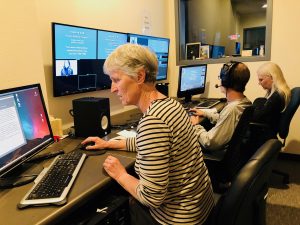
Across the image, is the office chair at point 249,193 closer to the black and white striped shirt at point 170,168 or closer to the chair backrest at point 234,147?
the black and white striped shirt at point 170,168

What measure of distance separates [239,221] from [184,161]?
1.08 ft

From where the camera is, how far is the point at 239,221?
0.89m

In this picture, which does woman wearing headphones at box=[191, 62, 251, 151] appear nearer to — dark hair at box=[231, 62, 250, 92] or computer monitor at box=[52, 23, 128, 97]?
dark hair at box=[231, 62, 250, 92]

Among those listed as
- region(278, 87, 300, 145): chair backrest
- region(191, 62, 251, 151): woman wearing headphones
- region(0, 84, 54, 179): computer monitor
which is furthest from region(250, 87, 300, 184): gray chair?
region(0, 84, 54, 179): computer monitor

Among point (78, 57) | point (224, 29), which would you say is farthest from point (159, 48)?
point (78, 57)

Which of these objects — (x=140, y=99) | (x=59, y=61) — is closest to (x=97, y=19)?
(x=59, y=61)

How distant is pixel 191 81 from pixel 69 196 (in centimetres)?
263

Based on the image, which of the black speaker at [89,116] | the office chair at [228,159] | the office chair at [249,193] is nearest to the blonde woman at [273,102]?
the office chair at [228,159]

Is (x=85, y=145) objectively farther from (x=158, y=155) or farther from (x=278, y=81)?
(x=278, y=81)

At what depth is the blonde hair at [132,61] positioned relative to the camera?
117 cm

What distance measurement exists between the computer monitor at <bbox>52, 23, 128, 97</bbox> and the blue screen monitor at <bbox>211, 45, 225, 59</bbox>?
1855mm

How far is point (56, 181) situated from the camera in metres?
1.18

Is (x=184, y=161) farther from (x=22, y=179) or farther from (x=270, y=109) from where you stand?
(x=270, y=109)

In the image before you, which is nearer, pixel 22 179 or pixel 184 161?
pixel 184 161
